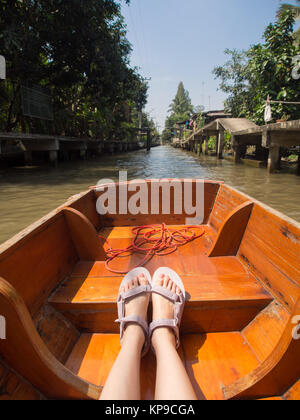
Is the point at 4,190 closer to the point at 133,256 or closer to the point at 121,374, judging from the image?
the point at 133,256

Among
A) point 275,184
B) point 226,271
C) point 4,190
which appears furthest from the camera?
point 275,184

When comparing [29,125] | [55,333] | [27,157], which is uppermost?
[29,125]

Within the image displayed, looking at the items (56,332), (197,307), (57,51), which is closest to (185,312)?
(197,307)

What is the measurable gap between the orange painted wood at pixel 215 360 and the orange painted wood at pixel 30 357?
54 cm

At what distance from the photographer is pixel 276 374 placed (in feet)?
3.53

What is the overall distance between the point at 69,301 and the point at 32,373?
1.61 feet

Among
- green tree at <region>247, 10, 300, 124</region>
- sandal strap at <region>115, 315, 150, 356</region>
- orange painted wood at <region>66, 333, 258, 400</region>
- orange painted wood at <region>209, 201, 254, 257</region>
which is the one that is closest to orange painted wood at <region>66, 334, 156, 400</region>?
orange painted wood at <region>66, 333, 258, 400</region>

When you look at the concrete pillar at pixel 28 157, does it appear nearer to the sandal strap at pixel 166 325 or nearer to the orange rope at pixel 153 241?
the orange rope at pixel 153 241

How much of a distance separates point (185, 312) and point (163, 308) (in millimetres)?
158

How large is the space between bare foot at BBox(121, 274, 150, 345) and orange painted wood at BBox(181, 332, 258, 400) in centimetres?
32

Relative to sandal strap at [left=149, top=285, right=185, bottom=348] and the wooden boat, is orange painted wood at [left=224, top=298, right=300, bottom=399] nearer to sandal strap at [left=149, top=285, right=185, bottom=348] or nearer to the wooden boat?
the wooden boat

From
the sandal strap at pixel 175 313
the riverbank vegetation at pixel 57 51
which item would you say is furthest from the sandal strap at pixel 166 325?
the riverbank vegetation at pixel 57 51
